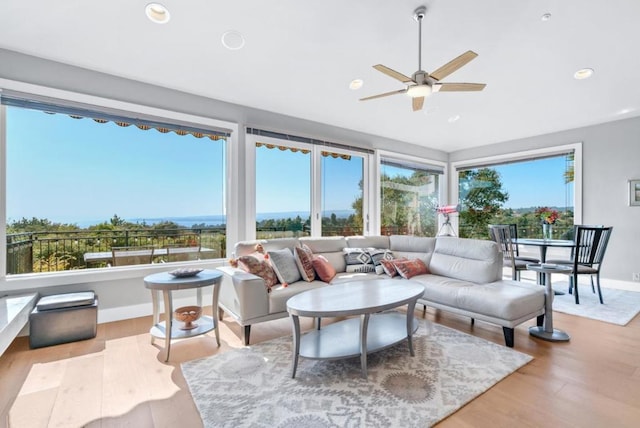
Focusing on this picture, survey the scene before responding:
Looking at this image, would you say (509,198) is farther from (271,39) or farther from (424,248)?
(271,39)

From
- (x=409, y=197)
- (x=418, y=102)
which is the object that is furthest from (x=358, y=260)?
(x=409, y=197)

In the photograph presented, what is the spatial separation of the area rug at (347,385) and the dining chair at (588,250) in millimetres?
2200

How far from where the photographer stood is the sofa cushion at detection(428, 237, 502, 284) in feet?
10.9

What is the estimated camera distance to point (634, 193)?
15.8ft

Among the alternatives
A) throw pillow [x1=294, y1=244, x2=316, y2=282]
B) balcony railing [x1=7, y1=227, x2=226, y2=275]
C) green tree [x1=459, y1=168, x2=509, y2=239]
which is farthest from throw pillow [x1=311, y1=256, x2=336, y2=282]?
green tree [x1=459, y1=168, x2=509, y2=239]

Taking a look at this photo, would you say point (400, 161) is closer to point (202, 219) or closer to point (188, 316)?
point (202, 219)

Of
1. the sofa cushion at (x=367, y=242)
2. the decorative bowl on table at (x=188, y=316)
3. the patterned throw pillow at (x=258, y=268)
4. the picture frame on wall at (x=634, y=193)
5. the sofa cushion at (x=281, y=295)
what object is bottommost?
the decorative bowl on table at (x=188, y=316)

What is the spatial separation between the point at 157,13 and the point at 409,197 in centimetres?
540

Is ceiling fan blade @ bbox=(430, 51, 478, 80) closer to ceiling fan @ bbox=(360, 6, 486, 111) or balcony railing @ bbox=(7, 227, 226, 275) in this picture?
ceiling fan @ bbox=(360, 6, 486, 111)

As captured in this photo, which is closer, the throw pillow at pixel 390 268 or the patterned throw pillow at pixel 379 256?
the throw pillow at pixel 390 268

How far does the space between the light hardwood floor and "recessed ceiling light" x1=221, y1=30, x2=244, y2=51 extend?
9.63ft

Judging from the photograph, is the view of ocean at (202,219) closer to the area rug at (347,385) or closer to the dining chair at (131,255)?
the dining chair at (131,255)

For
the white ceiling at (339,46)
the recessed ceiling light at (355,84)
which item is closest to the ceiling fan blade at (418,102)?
the white ceiling at (339,46)

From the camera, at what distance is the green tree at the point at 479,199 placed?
261 inches
